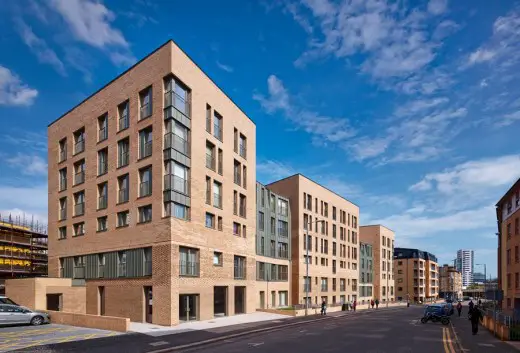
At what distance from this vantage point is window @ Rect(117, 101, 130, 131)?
120ft

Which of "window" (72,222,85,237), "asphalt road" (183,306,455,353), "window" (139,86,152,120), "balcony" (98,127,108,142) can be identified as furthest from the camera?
"window" (72,222,85,237)

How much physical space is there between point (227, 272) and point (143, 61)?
61.9 feet

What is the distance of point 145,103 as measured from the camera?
3497 cm

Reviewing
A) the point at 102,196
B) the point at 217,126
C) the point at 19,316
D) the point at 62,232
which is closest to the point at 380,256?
the point at 217,126

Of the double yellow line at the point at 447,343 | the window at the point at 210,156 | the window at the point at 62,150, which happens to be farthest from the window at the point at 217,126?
the double yellow line at the point at 447,343

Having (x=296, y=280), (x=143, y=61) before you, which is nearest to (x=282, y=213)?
(x=296, y=280)

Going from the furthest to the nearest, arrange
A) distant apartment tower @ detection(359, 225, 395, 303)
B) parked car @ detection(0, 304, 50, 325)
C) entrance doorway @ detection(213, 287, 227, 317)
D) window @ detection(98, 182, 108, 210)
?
distant apartment tower @ detection(359, 225, 395, 303), window @ detection(98, 182, 108, 210), entrance doorway @ detection(213, 287, 227, 317), parked car @ detection(0, 304, 50, 325)

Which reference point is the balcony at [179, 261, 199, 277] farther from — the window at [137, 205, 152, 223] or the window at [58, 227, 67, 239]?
the window at [58, 227, 67, 239]

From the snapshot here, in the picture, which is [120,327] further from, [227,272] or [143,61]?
[143,61]

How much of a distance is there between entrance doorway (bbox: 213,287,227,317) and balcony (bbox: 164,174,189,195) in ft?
31.0

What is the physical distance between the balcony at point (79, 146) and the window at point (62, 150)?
215 cm

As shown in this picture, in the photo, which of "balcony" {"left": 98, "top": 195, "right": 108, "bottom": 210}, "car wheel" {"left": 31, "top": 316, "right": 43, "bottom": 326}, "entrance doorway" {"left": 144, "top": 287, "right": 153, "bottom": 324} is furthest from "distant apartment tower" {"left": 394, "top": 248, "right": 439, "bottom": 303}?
"car wheel" {"left": 31, "top": 316, "right": 43, "bottom": 326}

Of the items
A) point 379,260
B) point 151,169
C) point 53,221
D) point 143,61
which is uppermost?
point 143,61

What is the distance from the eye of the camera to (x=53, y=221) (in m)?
44.6
